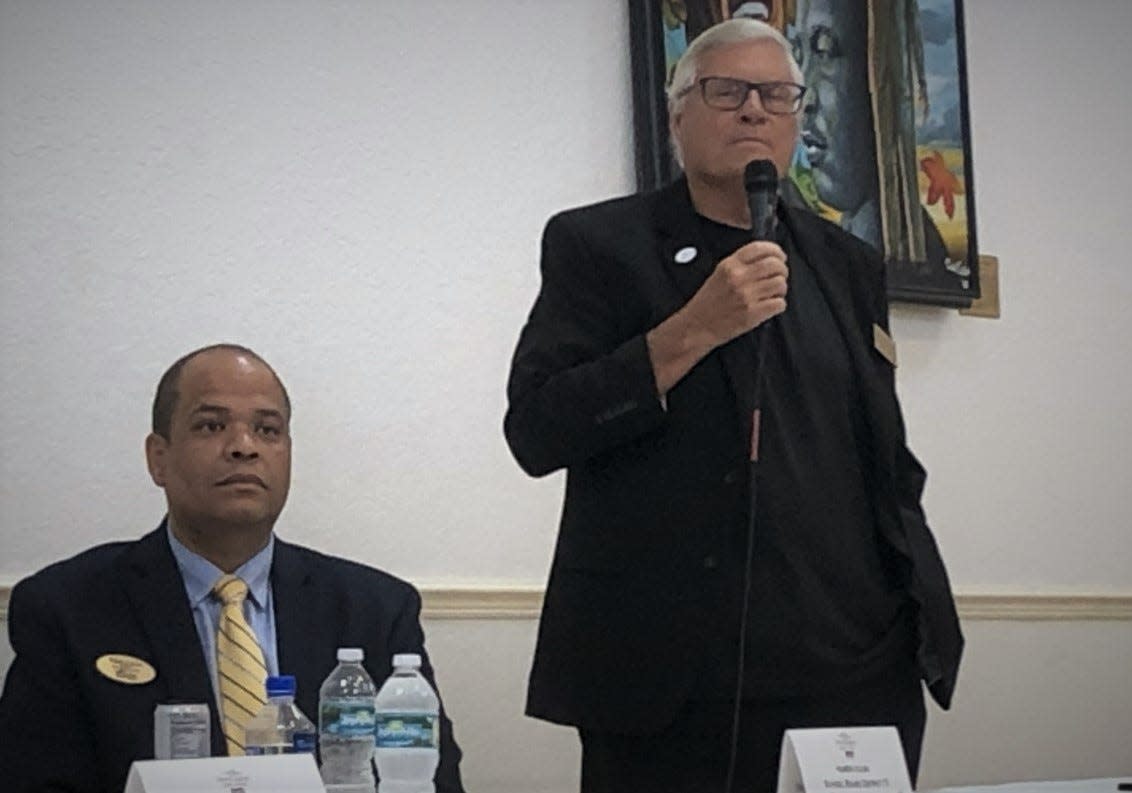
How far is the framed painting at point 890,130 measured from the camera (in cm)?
392

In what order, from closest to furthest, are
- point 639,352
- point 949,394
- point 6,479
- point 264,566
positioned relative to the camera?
point 639,352 → point 264,566 → point 6,479 → point 949,394

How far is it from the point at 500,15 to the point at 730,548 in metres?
1.86

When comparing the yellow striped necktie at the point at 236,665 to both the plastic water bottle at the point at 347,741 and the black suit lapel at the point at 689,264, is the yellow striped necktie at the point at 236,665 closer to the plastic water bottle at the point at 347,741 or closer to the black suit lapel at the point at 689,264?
the plastic water bottle at the point at 347,741

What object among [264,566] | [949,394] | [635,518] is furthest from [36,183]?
[949,394]

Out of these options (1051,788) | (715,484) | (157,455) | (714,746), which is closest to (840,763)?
(714,746)

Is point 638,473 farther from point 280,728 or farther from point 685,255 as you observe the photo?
point 280,728

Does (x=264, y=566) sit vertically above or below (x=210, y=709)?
above

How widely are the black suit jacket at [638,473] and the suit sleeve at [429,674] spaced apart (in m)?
0.21

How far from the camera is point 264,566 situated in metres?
2.42

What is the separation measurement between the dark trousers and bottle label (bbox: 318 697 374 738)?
0.95 feet

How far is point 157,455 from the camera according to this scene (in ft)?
8.20

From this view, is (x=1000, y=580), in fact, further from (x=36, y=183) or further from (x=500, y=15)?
(x=36, y=183)

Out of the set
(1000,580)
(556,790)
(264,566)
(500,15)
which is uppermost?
(500,15)

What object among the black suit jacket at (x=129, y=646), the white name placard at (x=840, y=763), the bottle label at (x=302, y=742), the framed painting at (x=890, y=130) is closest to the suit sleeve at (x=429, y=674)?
the black suit jacket at (x=129, y=646)
